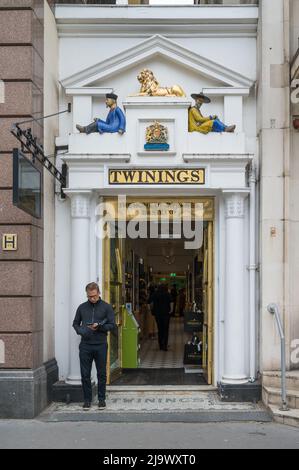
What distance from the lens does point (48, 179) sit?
33.0 ft

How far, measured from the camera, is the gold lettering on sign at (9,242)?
9.02 metres

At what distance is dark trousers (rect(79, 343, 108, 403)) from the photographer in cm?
945

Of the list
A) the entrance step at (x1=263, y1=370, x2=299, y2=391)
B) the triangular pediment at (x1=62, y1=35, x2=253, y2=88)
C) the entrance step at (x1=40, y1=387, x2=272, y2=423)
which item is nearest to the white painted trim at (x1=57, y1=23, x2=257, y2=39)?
the triangular pediment at (x1=62, y1=35, x2=253, y2=88)

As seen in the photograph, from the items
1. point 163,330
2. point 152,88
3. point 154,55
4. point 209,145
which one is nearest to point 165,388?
point 209,145

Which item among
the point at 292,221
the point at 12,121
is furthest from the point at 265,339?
the point at 12,121

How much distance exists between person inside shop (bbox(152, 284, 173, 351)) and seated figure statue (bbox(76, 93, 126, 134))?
7251 mm

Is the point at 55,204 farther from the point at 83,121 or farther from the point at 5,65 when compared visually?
the point at 5,65

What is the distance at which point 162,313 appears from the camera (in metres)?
16.7

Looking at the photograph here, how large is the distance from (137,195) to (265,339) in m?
2.79

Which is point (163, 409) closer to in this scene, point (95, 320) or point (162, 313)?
point (95, 320)

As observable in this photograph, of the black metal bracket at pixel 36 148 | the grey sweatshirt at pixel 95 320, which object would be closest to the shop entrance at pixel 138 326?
the black metal bracket at pixel 36 148

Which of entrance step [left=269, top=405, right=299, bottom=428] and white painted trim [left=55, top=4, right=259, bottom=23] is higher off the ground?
white painted trim [left=55, top=4, right=259, bottom=23]

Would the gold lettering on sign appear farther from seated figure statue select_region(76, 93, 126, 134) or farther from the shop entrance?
seated figure statue select_region(76, 93, 126, 134)

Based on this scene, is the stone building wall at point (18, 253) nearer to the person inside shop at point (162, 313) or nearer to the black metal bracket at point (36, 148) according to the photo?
the black metal bracket at point (36, 148)
